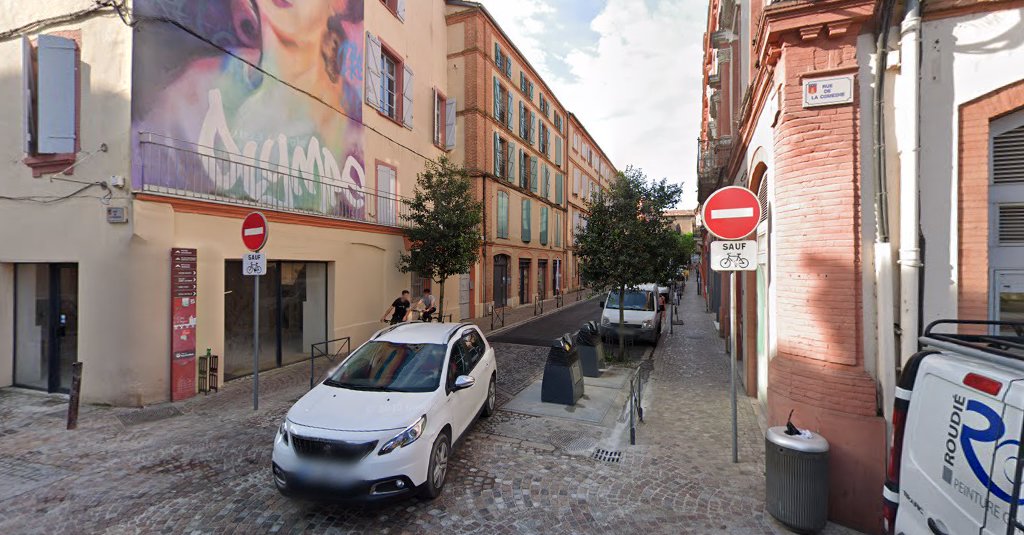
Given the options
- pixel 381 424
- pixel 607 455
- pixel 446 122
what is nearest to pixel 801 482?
pixel 607 455

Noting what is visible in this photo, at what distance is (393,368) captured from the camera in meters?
5.26

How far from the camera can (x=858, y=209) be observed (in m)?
4.12

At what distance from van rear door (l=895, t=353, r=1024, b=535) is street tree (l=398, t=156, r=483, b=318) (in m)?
11.0

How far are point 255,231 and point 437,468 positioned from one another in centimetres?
476

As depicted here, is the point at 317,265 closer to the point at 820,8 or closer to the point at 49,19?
the point at 49,19

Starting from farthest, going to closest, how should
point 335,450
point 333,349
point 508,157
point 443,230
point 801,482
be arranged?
1. point 508,157
2. point 443,230
3. point 333,349
4. point 335,450
5. point 801,482

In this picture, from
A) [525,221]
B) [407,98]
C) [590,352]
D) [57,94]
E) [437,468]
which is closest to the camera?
[437,468]

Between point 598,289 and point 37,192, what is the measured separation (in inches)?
430

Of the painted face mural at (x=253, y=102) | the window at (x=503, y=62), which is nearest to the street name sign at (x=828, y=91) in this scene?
the painted face mural at (x=253, y=102)

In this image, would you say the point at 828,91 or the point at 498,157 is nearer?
the point at 828,91

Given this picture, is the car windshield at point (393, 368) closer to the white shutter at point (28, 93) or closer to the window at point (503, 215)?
the white shutter at point (28, 93)

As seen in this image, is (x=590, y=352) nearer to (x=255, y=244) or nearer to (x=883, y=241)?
(x=883, y=241)

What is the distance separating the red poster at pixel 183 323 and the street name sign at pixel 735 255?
821 centimetres

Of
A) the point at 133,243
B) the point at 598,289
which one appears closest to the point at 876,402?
the point at 598,289
